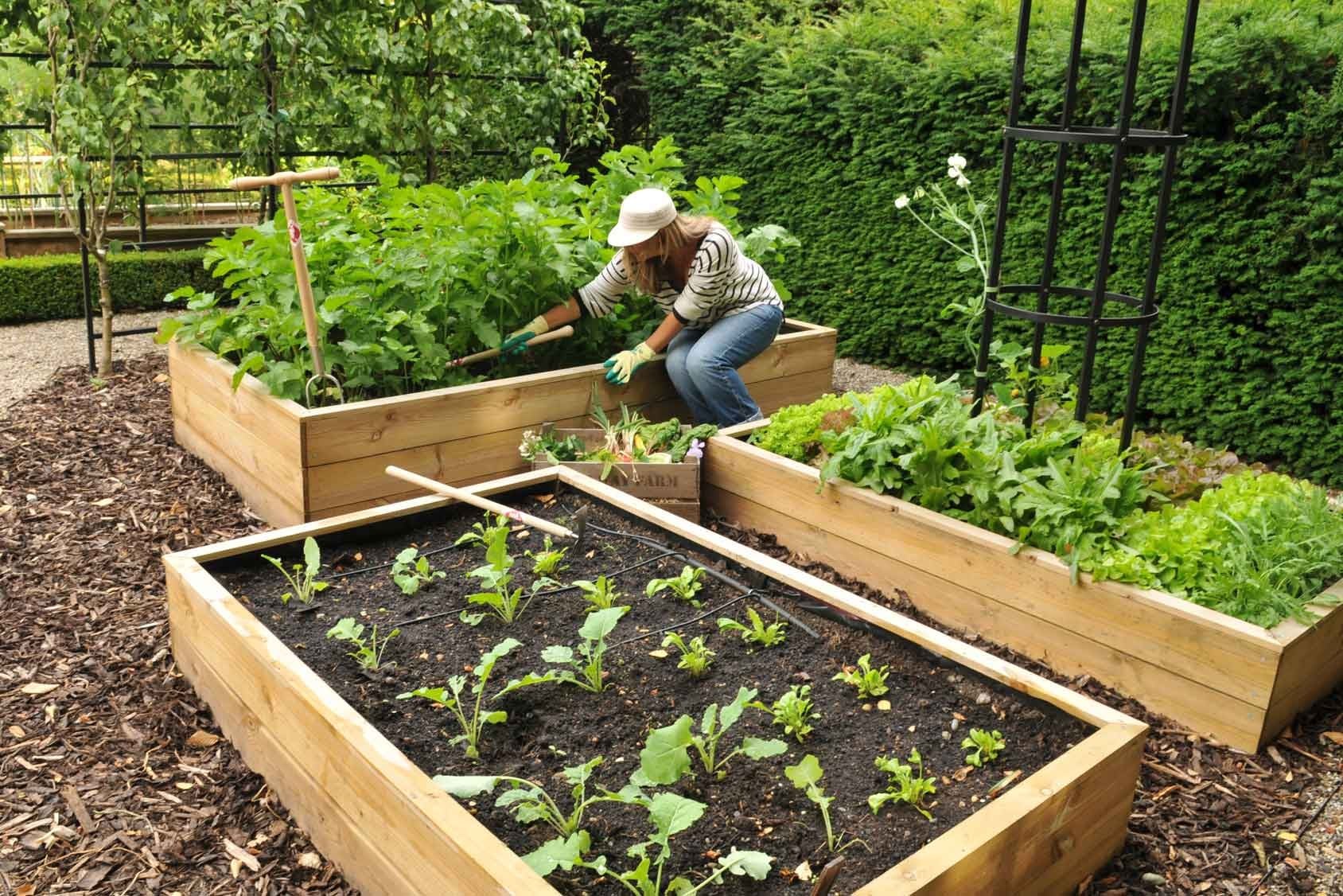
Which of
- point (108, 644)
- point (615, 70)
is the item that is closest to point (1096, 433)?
point (108, 644)

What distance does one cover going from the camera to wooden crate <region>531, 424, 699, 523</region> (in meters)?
3.89

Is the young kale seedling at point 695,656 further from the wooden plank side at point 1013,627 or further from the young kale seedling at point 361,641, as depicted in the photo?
the wooden plank side at point 1013,627

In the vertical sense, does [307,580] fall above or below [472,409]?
below

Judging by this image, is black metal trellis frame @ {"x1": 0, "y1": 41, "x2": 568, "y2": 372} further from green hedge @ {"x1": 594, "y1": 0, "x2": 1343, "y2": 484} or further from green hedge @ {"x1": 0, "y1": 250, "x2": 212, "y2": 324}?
green hedge @ {"x1": 594, "y1": 0, "x2": 1343, "y2": 484}

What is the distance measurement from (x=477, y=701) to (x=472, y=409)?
1.80 metres

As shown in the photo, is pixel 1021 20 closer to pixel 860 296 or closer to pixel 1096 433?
pixel 1096 433

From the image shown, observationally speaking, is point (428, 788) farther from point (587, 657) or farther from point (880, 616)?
point (880, 616)

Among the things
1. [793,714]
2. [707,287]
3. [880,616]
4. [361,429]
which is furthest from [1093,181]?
[793,714]

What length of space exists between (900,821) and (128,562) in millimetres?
2816

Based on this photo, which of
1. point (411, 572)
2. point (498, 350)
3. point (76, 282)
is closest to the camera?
point (411, 572)

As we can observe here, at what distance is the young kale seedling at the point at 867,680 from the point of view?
2.54m

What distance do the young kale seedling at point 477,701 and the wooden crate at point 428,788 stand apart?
186 mm

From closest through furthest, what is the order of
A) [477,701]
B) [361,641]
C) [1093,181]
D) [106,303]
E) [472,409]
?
[477,701] → [361,641] → [472,409] → [1093,181] → [106,303]

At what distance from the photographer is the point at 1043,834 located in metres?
2.05
